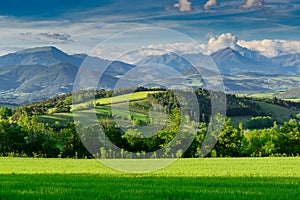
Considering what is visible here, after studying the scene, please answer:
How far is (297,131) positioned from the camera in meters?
81.9

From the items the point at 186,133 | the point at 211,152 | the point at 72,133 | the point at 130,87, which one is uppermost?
the point at 130,87

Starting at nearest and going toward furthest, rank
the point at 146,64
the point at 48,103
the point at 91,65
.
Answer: the point at 91,65, the point at 146,64, the point at 48,103

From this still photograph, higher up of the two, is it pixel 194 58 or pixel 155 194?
pixel 194 58

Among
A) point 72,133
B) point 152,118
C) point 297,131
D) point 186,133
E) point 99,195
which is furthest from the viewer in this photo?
point 297,131

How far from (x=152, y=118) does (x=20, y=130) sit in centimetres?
5681

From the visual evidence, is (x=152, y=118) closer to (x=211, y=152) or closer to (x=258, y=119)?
(x=211, y=152)

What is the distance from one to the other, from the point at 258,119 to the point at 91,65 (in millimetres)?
166438

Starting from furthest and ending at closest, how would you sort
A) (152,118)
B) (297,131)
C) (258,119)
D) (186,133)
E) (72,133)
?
(258,119)
(297,131)
(72,133)
(186,133)
(152,118)

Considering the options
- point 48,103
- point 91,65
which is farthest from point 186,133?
point 48,103

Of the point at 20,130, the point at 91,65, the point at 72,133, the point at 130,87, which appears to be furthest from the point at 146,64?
the point at 20,130

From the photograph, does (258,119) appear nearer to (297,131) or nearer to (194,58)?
(297,131)

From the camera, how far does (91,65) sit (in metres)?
24.4

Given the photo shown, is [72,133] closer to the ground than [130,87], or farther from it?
closer to the ground

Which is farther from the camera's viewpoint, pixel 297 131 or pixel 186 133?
pixel 297 131
